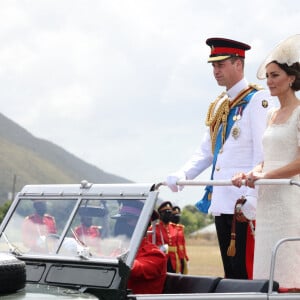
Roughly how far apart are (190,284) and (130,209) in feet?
2.07

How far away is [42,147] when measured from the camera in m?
194

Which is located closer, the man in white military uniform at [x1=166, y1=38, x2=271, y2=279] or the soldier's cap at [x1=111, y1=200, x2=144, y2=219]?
the soldier's cap at [x1=111, y1=200, x2=144, y2=219]

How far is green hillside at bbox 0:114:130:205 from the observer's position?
534 feet

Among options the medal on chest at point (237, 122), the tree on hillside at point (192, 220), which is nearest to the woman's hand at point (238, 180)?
the medal on chest at point (237, 122)

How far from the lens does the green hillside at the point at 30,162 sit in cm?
16262

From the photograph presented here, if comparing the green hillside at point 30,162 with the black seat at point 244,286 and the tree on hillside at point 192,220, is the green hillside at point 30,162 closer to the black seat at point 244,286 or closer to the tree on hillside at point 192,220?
the tree on hillside at point 192,220

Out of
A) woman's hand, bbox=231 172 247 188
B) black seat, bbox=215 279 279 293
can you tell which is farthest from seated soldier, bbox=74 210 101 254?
woman's hand, bbox=231 172 247 188

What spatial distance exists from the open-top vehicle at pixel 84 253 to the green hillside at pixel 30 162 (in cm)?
13977

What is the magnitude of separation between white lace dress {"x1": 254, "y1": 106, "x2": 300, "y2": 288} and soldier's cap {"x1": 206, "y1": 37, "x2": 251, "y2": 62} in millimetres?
789

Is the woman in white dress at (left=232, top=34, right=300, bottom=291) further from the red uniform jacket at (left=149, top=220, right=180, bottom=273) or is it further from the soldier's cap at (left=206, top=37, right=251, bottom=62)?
the red uniform jacket at (left=149, top=220, right=180, bottom=273)

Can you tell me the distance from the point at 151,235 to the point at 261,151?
3.14ft

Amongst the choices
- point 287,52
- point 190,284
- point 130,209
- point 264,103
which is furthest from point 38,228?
point 287,52

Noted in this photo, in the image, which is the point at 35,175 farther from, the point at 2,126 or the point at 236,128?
the point at 236,128

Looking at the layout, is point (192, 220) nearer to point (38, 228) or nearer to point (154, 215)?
point (38, 228)
